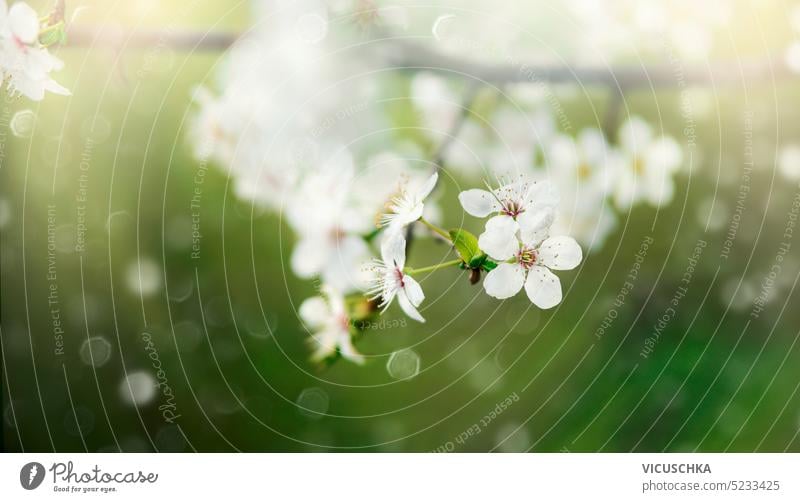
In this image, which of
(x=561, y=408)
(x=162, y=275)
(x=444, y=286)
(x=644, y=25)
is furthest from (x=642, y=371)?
(x=162, y=275)

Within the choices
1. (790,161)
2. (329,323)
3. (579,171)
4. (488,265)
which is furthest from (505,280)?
(790,161)

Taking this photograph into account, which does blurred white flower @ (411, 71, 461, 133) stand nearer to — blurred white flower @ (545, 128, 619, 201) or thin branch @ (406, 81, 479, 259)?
thin branch @ (406, 81, 479, 259)

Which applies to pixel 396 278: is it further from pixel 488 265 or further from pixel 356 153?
pixel 356 153

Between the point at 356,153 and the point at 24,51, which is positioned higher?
the point at 24,51

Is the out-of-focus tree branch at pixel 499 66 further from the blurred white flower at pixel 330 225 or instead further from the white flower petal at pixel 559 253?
the white flower petal at pixel 559 253

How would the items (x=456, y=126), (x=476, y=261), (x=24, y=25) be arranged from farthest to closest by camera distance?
(x=456, y=126) → (x=24, y=25) → (x=476, y=261)
